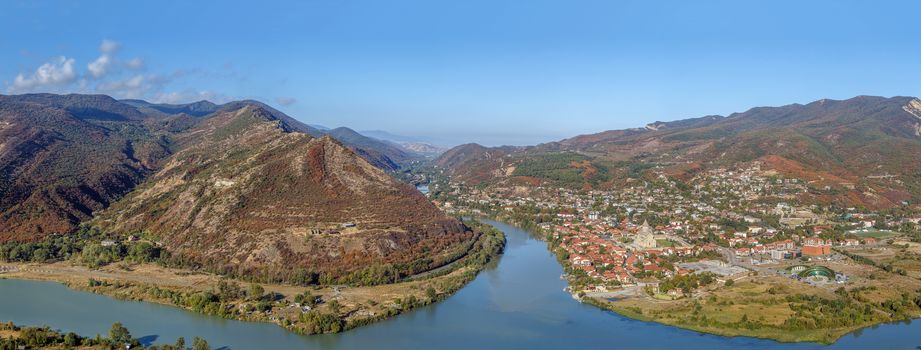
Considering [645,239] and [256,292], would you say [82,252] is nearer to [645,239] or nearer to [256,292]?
[256,292]

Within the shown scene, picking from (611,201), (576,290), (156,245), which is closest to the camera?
(576,290)

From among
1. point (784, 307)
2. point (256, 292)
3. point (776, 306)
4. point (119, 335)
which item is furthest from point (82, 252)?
point (784, 307)

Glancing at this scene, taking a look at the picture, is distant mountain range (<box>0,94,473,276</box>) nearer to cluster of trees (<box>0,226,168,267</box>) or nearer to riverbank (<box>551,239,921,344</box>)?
cluster of trees (<box>0,226,168,267</box>)

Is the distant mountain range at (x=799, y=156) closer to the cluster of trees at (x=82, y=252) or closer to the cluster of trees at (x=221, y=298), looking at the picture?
the cluster of trees at (x=82, y=252)

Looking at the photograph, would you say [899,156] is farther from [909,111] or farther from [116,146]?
[116,146]

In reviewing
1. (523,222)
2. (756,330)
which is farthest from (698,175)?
(756,330)

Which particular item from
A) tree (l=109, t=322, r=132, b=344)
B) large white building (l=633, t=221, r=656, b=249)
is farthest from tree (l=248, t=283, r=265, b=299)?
large white building (l=633, t=221, r=656, b=249)
